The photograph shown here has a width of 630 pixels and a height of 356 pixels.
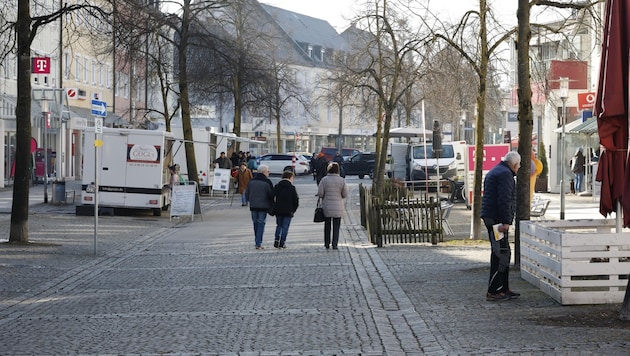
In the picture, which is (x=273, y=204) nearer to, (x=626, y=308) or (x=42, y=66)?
(x=626, y=308)

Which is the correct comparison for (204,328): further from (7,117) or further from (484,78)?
(7,117)

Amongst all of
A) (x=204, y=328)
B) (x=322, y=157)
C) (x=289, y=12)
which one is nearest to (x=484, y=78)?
(x=204, y=328)

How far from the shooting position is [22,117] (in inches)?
827

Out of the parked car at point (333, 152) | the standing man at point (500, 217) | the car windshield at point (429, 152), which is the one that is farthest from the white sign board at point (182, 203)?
the parked car at point (333, 152)

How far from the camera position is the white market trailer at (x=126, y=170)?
106 ft

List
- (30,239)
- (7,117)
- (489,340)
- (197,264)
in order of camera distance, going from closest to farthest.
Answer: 1. (489,340)
2. (197,264)
3. (30,239)
4. (7,117)

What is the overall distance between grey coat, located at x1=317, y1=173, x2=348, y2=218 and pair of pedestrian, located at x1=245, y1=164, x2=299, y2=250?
22.9 inches

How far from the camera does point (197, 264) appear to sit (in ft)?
61.5

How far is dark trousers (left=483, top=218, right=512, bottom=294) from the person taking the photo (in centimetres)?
1279

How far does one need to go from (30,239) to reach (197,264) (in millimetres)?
6028

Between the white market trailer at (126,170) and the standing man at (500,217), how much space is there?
2001cm

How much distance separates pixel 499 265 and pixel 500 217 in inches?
22.2

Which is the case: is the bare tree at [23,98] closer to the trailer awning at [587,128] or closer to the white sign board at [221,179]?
the trailer awning at [587,128]

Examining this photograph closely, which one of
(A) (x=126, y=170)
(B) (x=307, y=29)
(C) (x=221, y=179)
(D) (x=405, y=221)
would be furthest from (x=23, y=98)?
(B) (x=307, y=29)
